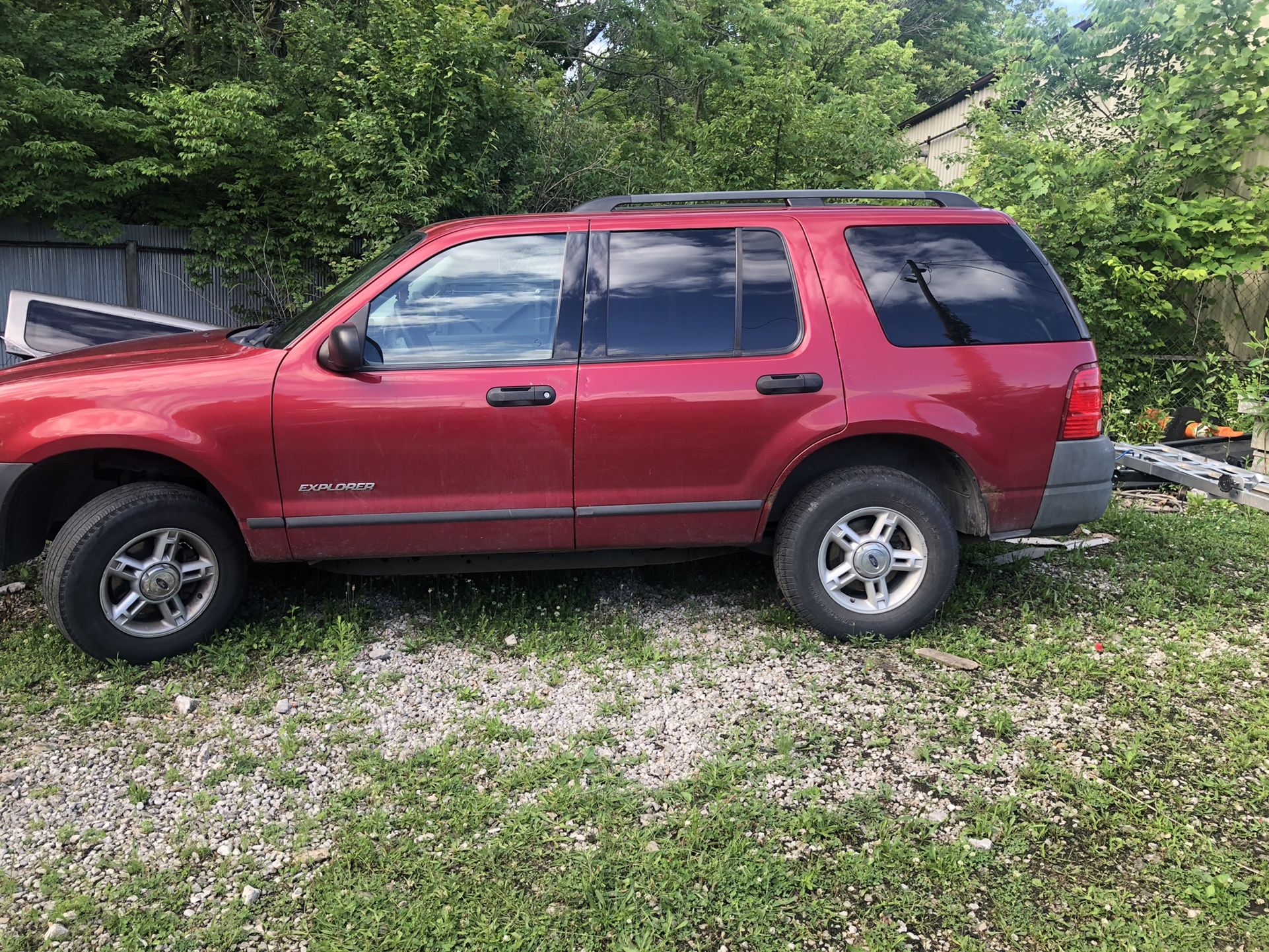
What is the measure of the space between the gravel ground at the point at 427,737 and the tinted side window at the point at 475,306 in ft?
4.57

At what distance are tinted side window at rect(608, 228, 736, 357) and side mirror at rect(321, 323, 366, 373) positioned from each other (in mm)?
1075

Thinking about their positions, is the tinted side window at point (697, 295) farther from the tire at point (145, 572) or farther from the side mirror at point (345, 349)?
the tire at point (145, 572)

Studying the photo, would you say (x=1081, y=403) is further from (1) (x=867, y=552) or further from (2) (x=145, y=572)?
(2) (x=145, y=572)

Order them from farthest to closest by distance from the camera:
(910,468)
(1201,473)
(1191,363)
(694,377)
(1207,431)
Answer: (1191,363) → (1207,431) → (1201,473) → (910,468) → (694,377)

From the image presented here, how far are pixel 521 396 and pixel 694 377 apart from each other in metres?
0.77

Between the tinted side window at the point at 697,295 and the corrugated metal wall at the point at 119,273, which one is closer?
the tinted side window at the point at 697,295

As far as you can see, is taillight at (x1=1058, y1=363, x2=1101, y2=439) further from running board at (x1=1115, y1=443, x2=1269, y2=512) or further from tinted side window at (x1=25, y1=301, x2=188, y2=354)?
tinted side window at (x1=25, y1=301, x2=188, y2=354)

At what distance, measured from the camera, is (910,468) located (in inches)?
172

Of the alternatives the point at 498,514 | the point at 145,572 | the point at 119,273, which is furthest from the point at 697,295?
the point at 119,273

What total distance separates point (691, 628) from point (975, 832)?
1815 millimetres

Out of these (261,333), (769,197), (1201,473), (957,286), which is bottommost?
(1201,473)

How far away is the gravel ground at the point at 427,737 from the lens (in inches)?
112

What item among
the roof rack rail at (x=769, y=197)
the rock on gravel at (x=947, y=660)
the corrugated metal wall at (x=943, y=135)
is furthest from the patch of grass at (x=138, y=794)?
the corrugated metal wall at (x=943, y=135)

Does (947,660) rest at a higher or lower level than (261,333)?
lower
